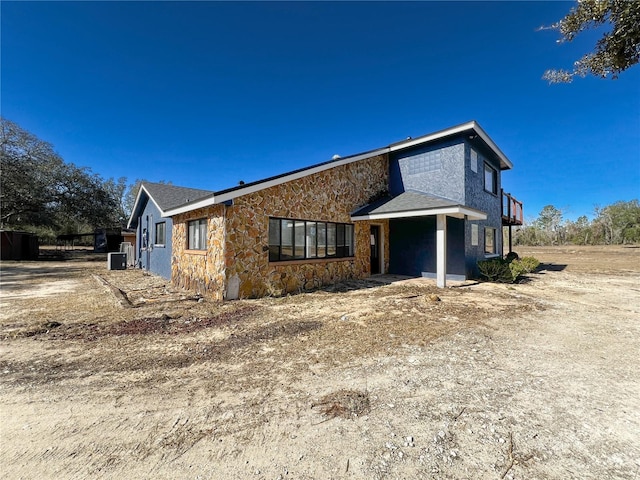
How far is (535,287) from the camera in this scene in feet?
32.2

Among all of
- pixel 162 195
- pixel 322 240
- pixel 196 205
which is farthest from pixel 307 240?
pixel 162 195

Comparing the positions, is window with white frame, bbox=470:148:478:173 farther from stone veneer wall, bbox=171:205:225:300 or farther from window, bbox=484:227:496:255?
stone veneer wall, bbox=171:205:225:300

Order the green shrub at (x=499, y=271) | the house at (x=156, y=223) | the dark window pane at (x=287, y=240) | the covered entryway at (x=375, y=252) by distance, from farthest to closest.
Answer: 1. the covered entryway at (x=375, y=252)
2. the house at (x=156, y=223)
3. the green shrub at (x=499, y=271)
4. the dark window pane at (x=287, y=240)

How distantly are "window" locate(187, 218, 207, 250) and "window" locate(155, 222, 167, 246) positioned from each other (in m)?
3.62

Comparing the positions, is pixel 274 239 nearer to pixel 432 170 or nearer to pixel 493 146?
pixel 432 170

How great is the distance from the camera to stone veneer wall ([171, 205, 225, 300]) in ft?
25.8

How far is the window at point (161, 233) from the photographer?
516 inches

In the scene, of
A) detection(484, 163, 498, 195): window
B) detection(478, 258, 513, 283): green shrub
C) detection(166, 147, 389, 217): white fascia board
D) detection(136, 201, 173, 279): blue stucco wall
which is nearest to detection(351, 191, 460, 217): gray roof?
detection(166, 147, 389, 217): white fascia board

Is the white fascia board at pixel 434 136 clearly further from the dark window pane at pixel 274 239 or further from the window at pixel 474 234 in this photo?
the dark window pane at pixel 274 239

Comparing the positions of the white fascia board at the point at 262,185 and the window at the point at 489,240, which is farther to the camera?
the window at the point at 489,240

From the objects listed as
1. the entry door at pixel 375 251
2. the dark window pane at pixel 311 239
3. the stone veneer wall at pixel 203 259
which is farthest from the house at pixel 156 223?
the entry door at pixel 375 251

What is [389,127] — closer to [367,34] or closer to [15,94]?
[367,34]

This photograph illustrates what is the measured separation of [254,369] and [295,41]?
522 inches

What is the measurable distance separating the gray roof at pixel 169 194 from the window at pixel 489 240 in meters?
13.6
